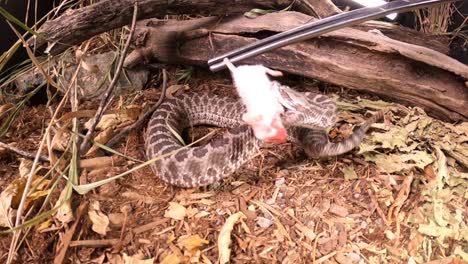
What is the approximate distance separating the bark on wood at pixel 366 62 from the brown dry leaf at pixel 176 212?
1.22 metres

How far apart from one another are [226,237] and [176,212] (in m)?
0.47

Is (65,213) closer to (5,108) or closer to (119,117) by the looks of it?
(119,117)

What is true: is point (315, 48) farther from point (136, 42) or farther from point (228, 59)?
point (228, 59)

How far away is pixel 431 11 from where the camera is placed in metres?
4.32

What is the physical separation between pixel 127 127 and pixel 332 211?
5.94ft

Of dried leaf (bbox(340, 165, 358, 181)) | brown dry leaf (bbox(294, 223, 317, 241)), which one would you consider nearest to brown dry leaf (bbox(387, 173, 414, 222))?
dried leaf (bbox(340, 165, 358, 181))

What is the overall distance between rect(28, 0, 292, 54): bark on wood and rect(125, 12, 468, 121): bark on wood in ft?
0.76

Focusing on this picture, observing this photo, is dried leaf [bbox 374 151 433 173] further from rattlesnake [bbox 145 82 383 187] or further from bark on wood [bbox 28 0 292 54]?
bark on wood [bbox 28 0 292 54]

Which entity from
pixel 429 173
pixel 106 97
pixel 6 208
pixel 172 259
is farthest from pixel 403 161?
pixel 6 208

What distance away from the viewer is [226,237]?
262cm

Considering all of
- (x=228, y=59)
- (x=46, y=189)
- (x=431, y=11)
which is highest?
(x=228, y=59)

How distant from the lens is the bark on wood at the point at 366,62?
331 centimetres

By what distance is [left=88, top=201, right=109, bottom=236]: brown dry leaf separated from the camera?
2637 mm

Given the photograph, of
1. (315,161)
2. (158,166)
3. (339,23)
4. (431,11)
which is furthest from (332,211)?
(431,11)
